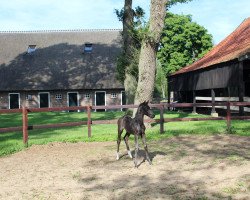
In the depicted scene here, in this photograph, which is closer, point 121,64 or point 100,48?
point 121,64

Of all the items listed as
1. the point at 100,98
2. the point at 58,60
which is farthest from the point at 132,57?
the point at 58,60

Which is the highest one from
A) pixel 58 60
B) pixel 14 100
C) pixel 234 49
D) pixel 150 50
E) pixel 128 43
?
pixel 58 60

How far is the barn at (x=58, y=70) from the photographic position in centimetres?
3466

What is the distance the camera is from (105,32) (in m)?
41.1

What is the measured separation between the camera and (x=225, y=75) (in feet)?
67.5

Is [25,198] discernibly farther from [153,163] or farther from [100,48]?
[100,48]

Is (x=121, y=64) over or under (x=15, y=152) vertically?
over

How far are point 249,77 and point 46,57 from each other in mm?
21907

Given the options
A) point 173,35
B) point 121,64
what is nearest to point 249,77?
point 121,64

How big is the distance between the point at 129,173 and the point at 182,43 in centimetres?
4429

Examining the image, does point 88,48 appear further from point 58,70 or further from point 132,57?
point 132,57

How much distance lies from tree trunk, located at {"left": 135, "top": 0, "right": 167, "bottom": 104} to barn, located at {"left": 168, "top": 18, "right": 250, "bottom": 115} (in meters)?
5.17

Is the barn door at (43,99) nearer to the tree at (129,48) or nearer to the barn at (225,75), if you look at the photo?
the barn at (225,75)

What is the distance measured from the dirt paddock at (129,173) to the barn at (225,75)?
8.08 m
